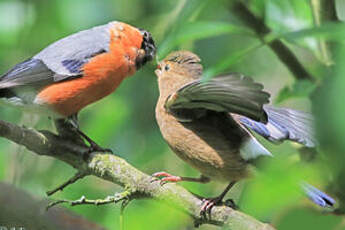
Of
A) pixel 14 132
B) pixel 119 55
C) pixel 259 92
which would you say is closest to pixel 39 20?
pixel 119 55

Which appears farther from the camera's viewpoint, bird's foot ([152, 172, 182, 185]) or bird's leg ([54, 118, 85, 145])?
bird's leg ([54, 118, 85, 145])

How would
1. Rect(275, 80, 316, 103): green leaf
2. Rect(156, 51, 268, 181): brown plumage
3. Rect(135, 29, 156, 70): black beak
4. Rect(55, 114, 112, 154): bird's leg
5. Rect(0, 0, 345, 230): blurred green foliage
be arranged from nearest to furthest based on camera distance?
Rect(0, 0, 345, 230): blurred green foliage → Rect(275, 80, 316, 103): green leaf → Rect(156, 51, 268, 181): brown plumage → Rect(55, 114, 112, 154): bird's leg → Rect(135, 29, 156, 70): black beak

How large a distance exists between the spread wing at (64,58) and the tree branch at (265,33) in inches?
62.7

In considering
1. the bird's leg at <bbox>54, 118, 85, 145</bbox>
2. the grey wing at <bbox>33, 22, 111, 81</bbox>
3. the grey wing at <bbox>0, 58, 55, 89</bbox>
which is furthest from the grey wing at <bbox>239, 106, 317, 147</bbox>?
the grey wing at <bbox>0, 58, 55, 89</bbox>

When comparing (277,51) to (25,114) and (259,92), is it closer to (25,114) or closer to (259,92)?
(259,92)

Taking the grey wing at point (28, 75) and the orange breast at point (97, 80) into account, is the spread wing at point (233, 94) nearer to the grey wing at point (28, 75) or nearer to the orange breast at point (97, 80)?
the orange breast at point (97, 80)

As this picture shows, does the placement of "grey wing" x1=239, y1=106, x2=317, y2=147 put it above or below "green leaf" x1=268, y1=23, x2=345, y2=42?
below

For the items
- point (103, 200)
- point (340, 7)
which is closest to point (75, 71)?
point (103, 200)

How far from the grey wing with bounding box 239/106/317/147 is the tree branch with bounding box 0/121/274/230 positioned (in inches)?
20.1

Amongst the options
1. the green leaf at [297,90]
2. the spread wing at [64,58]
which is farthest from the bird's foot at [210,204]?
the spread wing at [64,58]

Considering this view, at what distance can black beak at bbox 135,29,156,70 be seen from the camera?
172 inches

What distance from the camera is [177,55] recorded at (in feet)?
12.8

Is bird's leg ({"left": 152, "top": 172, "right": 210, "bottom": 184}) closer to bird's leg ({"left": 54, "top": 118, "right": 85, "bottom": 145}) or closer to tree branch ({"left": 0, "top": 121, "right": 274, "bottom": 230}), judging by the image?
tree branch ({"left": 0, "top": 121, "right": 274, "bottom": 230})

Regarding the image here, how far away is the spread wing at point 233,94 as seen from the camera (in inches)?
77.4
